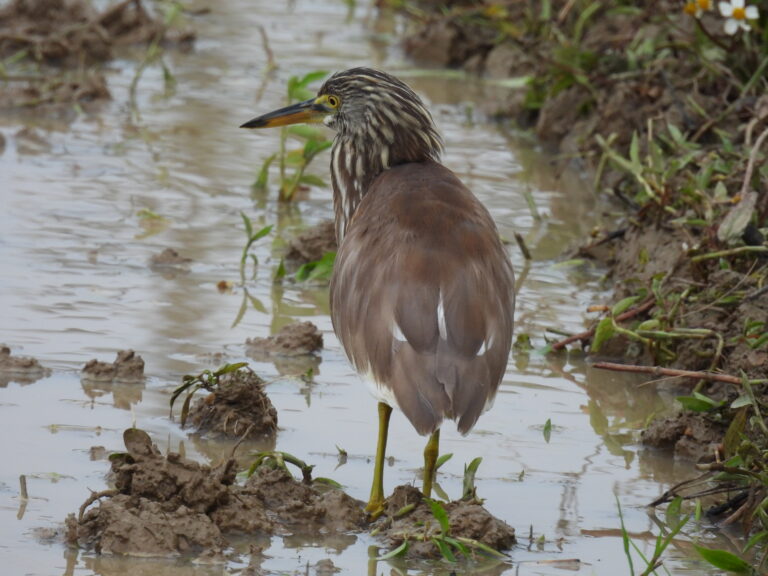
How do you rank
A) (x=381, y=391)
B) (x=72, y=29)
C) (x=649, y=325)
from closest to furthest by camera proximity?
1. (x=381, y=391)
2. (x=649, y=325)
3. (x=72, y=29)

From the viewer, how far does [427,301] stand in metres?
4.56

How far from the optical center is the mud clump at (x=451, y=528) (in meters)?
4.46

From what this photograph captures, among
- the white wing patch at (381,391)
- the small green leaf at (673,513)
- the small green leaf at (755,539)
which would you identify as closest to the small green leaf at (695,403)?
the small green leaf at (673,513)

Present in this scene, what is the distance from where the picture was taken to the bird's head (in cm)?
568

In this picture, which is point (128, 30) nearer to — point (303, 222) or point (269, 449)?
point (303, 222)

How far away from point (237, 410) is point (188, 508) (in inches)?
38.2

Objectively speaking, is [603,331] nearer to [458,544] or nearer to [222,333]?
[222,333]

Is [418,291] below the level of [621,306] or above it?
above

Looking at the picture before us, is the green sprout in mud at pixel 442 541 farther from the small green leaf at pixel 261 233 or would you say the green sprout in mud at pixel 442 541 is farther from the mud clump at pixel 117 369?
the small green leaf at pixel 261 233

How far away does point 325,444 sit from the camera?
211 inches

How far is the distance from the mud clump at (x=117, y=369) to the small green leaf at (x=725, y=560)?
254cm

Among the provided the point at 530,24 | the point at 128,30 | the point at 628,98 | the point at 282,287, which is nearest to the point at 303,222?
the point at 282,287

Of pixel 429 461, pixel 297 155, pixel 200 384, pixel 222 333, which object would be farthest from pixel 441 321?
pixel 297 155

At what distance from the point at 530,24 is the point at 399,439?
21.7 ft
